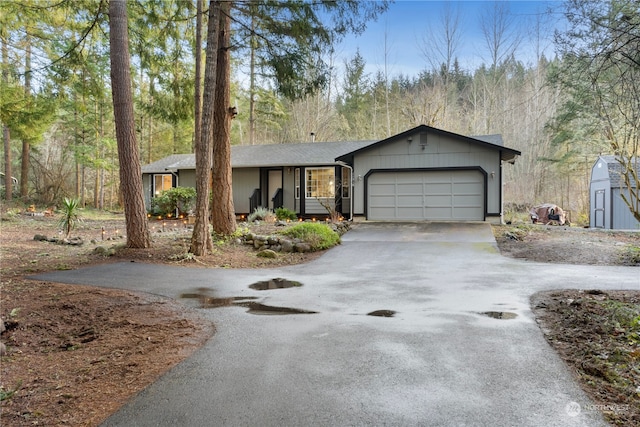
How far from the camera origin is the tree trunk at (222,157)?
11117 millimetres

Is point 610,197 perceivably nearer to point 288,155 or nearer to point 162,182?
point 288,155

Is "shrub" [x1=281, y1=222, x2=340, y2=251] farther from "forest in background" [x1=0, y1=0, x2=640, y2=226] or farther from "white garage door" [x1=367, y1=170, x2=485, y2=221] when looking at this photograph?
"white garage door" [x1=367, y1=170, x2=485, y2=221]

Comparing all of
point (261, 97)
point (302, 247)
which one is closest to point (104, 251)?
point (302, 247)

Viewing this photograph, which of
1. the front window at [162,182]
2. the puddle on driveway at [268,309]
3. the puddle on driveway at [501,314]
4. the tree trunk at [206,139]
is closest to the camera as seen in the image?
the puddle on driveway at [501,314]

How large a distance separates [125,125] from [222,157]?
9.15ft

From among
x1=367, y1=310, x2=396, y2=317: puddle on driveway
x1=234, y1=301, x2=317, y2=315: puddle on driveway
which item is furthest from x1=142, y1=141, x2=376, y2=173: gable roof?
x1=367, y1=310, x2=396, y2=317: puddle on driveway

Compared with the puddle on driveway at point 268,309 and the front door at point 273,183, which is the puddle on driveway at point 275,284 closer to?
the puddle on driveway at point 268,309

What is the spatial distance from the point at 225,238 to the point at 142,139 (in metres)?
22.0

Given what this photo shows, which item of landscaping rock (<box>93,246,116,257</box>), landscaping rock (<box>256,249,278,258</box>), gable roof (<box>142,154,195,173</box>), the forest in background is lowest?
landscaping rock (<box>256,249,278,258</box>)

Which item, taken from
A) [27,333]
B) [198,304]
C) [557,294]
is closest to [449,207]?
[557,294]

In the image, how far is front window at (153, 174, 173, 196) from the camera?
22.7 m

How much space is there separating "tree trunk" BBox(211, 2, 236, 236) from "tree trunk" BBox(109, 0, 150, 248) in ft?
7.08

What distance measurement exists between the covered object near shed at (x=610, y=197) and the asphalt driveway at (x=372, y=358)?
12.3 m

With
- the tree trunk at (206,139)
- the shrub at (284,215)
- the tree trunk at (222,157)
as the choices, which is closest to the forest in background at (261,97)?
the tree trunk at (222,157)
